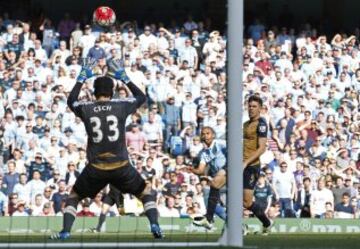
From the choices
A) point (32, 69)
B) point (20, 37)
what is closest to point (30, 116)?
point (32, 69)

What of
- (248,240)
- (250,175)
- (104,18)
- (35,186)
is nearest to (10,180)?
(35,186)

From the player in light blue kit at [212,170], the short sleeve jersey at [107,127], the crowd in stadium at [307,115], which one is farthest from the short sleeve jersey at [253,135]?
the crowd in stadium at [307,115]

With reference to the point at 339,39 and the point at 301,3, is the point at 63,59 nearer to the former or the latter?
the point at 339,39

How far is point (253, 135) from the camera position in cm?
1722

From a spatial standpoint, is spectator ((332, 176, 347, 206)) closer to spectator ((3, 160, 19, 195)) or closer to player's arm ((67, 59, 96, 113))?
spectator ((3, 160, 19, 195))

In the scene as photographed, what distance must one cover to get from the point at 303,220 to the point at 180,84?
13.1 feet

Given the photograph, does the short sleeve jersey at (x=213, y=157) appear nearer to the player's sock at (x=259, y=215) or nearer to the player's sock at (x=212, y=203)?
the player's sock at (x=212, y=203)

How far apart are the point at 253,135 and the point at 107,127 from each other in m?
3.39

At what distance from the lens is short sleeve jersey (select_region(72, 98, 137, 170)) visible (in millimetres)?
14305

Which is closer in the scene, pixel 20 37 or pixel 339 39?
pixel 20 37

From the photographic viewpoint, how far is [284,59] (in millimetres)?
26031

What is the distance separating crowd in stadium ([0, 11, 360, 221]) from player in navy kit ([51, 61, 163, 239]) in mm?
4419

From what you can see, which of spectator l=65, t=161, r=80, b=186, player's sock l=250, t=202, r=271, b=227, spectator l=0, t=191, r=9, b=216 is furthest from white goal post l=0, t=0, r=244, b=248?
spectator l=65, t=161, r=80, b=186

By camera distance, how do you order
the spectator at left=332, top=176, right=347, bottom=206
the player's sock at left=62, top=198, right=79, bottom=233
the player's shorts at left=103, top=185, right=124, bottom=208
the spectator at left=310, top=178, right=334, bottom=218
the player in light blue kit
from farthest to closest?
the spectator at left=332, top=176, right=347, bottom=206 → the spectator at left=310, top=178, right=334, bottom=218 → the player's shorts at left=103, top=185, right=124, bottom=208 → the player in light blue kit → the player's sock at left=62, top=198, right=79, bottom=233
